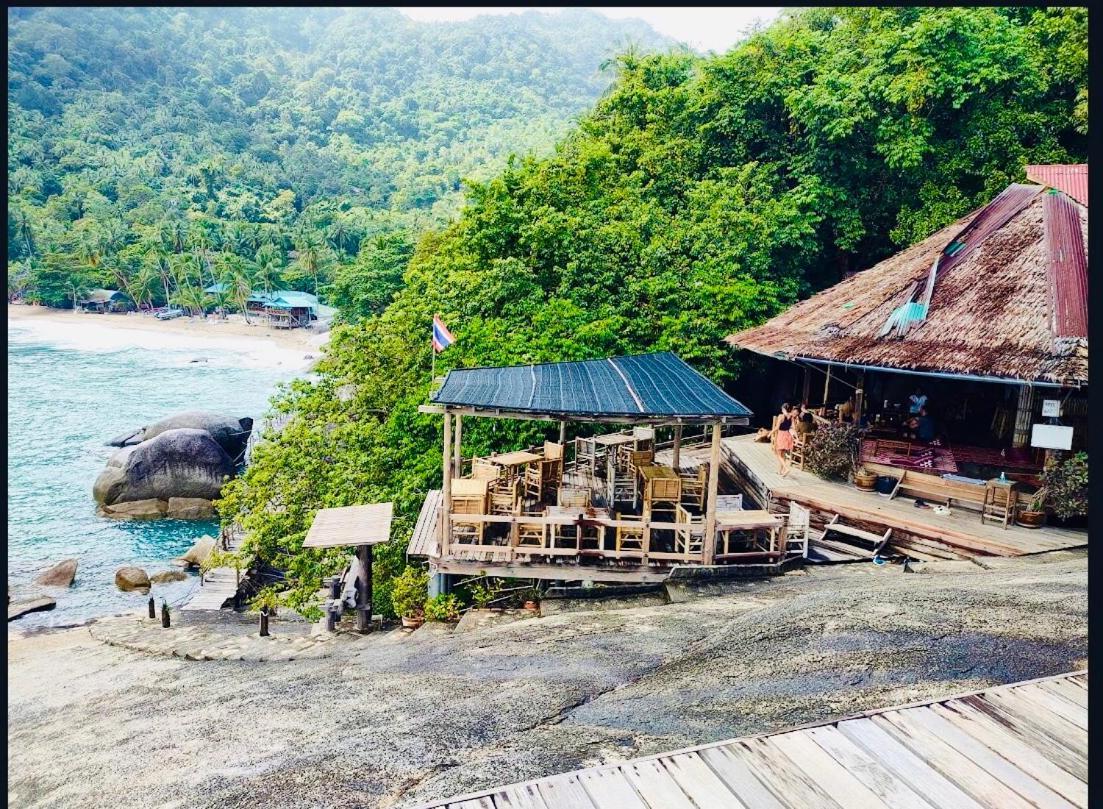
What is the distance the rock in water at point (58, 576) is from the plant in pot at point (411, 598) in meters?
13.2

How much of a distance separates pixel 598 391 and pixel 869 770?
7.61m

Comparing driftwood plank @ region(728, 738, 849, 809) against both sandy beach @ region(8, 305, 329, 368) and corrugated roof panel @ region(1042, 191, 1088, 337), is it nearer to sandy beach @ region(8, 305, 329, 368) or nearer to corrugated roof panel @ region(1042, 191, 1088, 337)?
corrugated roof panel @ region(1042, 191, 1088, 337)

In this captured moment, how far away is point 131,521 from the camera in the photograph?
82.5ft

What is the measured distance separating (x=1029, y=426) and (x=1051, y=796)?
1182 centimetres

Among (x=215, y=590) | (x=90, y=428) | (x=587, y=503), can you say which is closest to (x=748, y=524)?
(x=587, y=503)

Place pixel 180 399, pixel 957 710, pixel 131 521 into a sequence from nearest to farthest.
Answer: pixel 957 710 → pixel 131 521 → pixel 180 399

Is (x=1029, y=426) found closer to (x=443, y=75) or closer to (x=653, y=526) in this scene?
(x=653, y=526)

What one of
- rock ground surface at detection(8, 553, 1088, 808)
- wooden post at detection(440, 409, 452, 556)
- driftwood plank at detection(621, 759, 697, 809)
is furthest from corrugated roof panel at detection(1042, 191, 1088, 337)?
driftwood plank at detection(621, 759, 697, 809)

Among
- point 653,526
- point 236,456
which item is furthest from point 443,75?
point 653,526

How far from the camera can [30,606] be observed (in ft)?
60.6

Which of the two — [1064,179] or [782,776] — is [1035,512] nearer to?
[1064,179]

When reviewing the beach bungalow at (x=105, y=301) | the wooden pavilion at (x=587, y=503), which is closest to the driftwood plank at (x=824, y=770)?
the wooden pavilion at (x=587, y=503)

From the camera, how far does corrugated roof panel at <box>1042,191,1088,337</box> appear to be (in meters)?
11.4

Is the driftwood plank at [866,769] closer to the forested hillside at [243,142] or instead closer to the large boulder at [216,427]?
the large boulder at [216,427]
